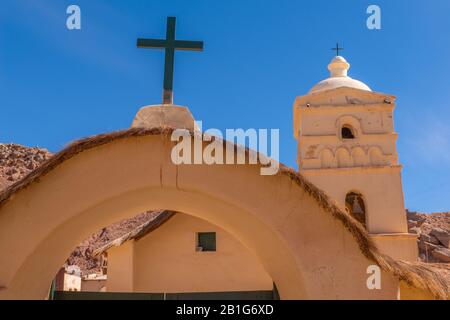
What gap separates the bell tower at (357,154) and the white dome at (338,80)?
0.05m

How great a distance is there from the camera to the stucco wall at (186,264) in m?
11.8

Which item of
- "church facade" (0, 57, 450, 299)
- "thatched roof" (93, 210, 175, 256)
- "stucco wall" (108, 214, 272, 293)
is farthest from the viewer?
"stucco wall" (108, 214, 272, 293)

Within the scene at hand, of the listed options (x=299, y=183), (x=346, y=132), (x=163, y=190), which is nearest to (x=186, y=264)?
(x=163, y=190)

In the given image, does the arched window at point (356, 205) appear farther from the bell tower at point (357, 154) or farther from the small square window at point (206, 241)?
the small square window at point (206, 241)

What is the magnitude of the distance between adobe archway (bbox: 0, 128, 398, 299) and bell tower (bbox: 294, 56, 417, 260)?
985 centimetres

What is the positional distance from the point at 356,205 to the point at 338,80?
4485 mm

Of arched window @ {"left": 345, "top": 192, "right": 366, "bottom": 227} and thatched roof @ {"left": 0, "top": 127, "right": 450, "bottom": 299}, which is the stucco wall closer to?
arched window @ {"left": 345, "top": 192, "right": 366, "bottom": 227}

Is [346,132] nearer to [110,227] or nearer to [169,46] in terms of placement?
[169,46]

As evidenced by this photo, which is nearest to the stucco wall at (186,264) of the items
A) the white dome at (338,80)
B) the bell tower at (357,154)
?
the bell tower at (357,154)

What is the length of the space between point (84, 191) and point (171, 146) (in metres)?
1.07

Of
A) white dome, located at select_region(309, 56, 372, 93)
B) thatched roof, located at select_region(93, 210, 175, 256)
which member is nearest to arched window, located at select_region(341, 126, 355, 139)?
white dome, located at select_region(309, 56, 372, 93)

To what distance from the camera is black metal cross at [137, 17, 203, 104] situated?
686 cm

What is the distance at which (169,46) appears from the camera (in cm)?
693
